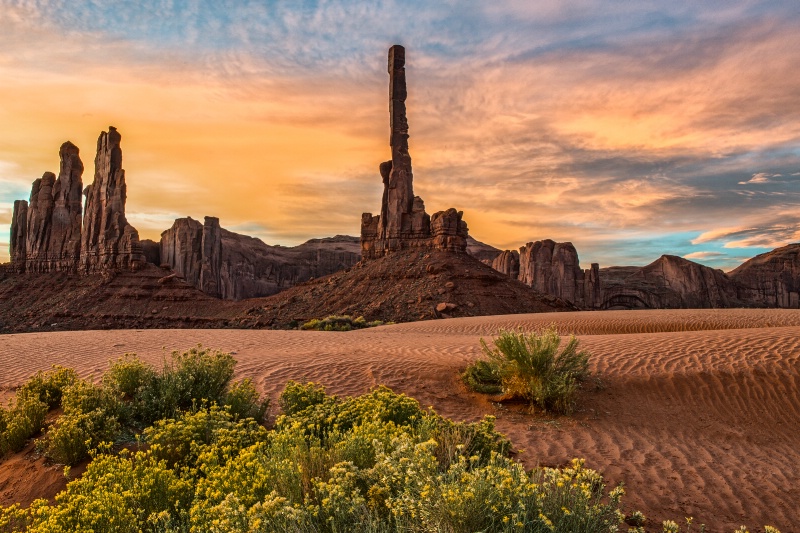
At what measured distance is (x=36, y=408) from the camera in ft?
24.2

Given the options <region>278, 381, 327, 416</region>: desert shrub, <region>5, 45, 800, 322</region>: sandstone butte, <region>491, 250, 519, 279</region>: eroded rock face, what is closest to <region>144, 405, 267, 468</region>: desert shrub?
<region>278, 381, 327, 416</region>: desert shrub

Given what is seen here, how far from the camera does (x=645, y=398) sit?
10.3 meters

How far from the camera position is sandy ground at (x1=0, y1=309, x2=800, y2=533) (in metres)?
6.73

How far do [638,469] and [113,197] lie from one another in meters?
75.2

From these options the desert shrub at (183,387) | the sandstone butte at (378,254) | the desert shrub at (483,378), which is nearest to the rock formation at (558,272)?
the sandstone butte at (378,254)

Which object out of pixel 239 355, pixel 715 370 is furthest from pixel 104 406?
pixel 715 370

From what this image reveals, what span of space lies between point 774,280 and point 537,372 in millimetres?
A: 101307

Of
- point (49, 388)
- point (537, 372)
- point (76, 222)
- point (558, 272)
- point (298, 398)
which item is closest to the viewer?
point (298, 398)

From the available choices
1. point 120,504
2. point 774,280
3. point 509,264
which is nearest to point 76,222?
point 509,264

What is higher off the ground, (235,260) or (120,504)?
(235,260)

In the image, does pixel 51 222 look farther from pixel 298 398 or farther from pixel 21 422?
pixel 298 398

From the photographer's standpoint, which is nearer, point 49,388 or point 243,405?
point 243,405

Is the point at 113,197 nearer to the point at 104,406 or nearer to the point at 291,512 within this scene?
the point at 104,406

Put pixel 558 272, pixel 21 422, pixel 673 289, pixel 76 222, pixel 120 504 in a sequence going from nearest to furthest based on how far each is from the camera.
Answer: pixel 120 504, pixel 21 422, pixel 558 272, pixel 76 222, pixel 673 289
